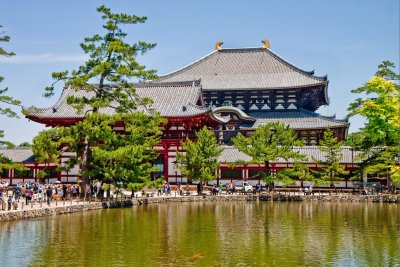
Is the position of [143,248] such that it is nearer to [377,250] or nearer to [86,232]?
[86,232]

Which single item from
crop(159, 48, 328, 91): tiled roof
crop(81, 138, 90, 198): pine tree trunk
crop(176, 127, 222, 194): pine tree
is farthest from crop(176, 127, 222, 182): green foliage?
crop(159, 48, 328, 91): tiled roof

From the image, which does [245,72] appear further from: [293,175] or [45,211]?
[45,211]

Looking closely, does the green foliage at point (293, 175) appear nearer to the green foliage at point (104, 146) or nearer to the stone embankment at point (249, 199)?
the stone embankment at point (249, 199)

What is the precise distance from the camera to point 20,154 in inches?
2311

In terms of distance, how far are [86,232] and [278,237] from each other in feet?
30.7

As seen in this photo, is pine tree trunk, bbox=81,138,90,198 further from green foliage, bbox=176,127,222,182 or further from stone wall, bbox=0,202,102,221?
green foliage, bbox=176,127,222,182

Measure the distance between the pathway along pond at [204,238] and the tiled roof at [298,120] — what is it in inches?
1070

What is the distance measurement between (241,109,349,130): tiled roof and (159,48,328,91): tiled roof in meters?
3.50

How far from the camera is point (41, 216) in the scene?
32406 mm

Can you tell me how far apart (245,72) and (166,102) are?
69.3 feet

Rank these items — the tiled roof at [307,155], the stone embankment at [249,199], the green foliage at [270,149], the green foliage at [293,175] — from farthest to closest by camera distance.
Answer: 1. the tiled roof at [307,155]
2. the green foliage at [270,149]
3. the green foliage at [293,175]
4. the stone embankment at [249,199]

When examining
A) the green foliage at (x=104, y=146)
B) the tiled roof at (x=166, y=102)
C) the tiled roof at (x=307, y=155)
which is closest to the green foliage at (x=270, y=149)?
the tiled roof at (x=307, y=155)

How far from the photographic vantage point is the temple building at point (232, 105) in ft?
183

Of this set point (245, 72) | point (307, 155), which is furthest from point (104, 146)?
point (245, 72)
